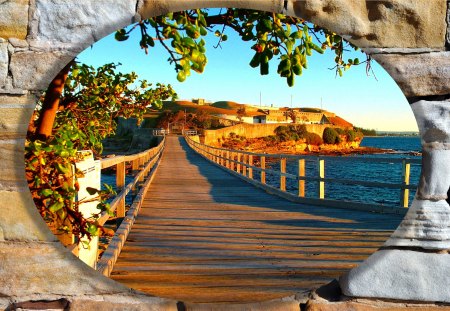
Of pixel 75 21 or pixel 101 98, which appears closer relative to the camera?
pixel 75 21

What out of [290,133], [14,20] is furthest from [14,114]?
[290,133]

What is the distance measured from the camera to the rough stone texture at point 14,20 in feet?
6.57

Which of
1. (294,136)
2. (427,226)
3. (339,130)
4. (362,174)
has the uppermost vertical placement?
(339,130)

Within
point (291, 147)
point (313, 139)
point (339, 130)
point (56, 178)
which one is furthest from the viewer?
point (339, 130)

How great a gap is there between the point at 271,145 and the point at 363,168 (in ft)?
44.8

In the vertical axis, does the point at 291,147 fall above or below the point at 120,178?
below

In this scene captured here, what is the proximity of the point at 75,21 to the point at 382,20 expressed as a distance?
133cm

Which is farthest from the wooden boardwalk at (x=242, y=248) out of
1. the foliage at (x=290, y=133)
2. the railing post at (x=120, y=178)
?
the foliage at (x=290, y=133)

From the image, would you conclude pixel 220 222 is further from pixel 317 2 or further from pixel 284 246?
pixel 317 2

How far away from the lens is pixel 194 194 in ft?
29.6

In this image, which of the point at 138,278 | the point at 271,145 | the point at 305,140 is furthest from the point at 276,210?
the point at 305,140

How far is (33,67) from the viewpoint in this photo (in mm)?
1993

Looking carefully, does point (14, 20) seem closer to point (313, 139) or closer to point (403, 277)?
point (403, 277)

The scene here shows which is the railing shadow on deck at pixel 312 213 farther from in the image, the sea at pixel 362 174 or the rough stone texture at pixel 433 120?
the rough stone texture at pixel 433 120
